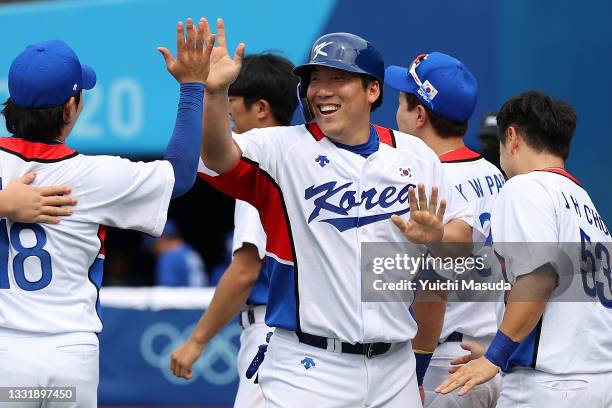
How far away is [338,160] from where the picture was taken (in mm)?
4598

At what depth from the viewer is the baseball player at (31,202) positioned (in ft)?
13.6

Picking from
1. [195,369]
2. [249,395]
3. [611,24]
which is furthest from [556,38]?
[249,395]

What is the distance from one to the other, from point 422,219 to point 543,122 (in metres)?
0.83

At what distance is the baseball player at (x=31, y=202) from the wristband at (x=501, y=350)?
6.22 ft

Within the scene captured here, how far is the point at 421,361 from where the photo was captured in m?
5.15

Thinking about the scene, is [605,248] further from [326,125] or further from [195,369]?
[195,369]

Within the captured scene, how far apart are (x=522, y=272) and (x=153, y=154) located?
10.8 m

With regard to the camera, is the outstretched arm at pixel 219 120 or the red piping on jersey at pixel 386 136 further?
the red piping on jersey at pixel 386 136

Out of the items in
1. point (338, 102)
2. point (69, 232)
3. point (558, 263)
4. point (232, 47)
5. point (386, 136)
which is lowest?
point (558, 263)

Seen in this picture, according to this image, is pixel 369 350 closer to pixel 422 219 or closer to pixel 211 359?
pixel 422 219

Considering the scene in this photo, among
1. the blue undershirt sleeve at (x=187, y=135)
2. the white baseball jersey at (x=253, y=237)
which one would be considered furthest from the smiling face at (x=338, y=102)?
the white baseball jersey at (x=253, y=237)

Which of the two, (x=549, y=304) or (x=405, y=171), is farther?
(x=405, y=171)

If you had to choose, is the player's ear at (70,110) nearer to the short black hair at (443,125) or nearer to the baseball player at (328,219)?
the baseball player at (328,219)

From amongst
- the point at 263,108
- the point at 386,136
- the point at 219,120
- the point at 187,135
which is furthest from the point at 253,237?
the point at 219,120
